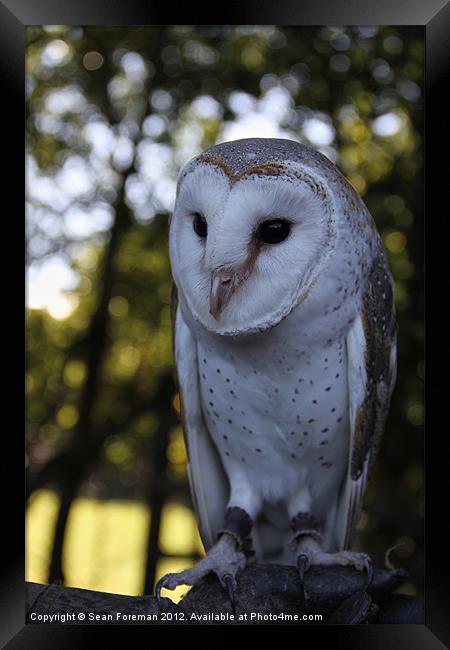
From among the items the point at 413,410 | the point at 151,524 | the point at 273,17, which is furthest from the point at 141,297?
the point at 273,17

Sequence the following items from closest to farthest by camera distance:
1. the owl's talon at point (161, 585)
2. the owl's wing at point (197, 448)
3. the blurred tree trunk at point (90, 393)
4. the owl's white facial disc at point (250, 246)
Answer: the owl's white facial disc at point (250, 246) < the owl's talon at point (161, 585) < the owl's wing at point (197, 448) < the blurred tree trunk at point (90, 393)

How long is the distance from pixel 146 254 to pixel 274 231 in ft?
5.23

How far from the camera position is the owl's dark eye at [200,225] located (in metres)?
1.21

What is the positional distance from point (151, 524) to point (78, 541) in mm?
345

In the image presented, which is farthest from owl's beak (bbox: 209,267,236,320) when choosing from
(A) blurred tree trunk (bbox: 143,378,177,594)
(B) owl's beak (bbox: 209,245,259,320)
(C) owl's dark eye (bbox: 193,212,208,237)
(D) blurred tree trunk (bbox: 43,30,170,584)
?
(A) blurred tree trunk (bbox: 143,378,177,594)

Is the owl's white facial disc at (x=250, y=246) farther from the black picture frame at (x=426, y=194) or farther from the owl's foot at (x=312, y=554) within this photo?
the owl's foot at (x=312, y=554)

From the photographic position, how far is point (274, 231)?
1.17m

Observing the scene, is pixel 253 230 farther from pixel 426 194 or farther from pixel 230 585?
pixel 230 585

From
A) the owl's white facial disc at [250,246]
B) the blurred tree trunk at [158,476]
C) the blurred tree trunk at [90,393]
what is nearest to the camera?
Answer: the owl's white facial disc at [250,246]

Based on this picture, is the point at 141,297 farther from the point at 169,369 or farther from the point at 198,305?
the point at 198,305

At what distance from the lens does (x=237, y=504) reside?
4.81 feet

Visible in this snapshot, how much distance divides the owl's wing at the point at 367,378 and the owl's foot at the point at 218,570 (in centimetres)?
27

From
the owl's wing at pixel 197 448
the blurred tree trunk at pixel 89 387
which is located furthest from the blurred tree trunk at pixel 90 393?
the owl's wing at pixel 197 448

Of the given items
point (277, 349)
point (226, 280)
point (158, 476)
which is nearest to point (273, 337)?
point (277, 349)
